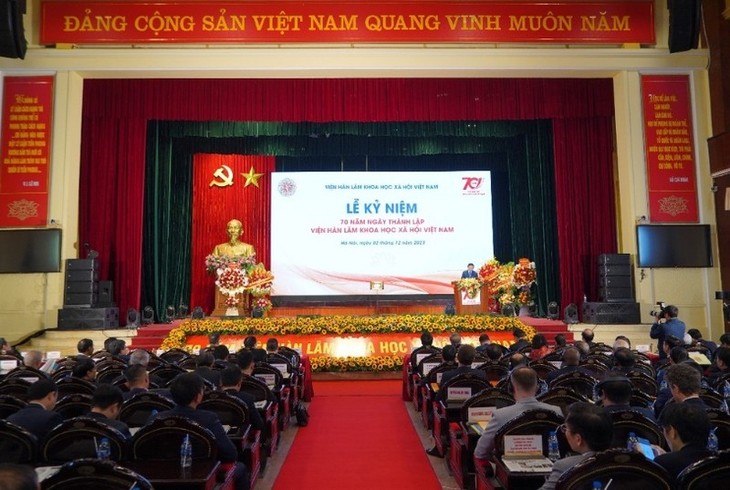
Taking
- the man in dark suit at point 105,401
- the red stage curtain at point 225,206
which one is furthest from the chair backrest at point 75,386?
the red stage curtain at point 225,206

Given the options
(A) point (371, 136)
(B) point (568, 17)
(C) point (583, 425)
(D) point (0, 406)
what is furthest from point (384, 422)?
(A) point (371, 136)

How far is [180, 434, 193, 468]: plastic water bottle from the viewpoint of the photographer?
8.24 ft

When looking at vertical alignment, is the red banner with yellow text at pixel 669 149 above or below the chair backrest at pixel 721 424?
above

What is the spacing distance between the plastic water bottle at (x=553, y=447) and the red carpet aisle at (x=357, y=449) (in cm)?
139

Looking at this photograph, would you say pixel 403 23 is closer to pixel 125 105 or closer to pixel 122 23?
pixel 122 23

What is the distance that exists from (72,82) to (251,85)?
2.90m

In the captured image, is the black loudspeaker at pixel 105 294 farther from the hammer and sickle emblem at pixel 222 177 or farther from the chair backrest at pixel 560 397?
the chair backrest at pixel 560 397

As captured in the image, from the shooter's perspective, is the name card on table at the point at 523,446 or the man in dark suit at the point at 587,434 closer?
the man in dark suit at the point at 587,434

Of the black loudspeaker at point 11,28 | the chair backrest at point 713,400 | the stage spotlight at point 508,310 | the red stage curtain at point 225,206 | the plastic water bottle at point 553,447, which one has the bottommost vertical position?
the plastic water bottle at point 553,447

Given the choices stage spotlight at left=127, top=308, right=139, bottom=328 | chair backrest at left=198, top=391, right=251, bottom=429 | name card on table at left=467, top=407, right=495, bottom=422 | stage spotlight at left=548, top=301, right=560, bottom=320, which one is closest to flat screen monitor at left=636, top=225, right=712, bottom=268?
stage spotlight at left=548, top=301, right=560, bottom=320

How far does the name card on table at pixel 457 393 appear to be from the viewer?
4.10 metres

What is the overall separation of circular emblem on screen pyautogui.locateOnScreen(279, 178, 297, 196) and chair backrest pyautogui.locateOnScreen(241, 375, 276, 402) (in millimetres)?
9154

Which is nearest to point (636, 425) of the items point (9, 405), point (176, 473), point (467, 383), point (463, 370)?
point (467, 383)

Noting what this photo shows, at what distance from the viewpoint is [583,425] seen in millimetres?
2039
